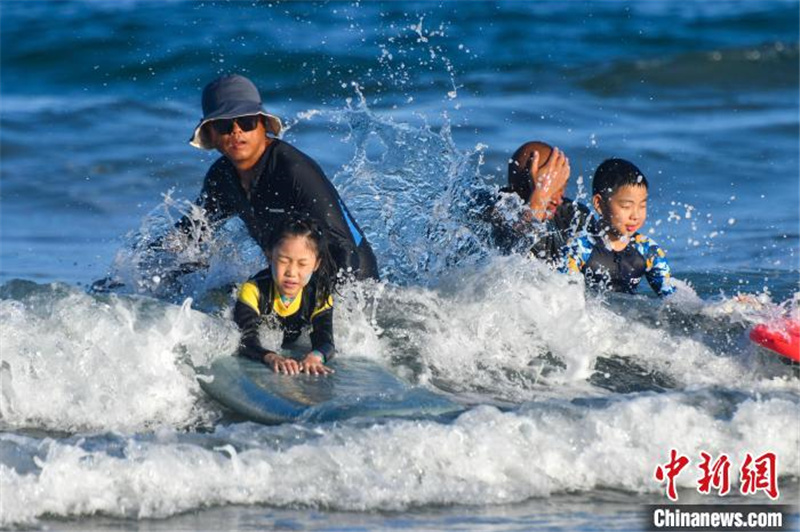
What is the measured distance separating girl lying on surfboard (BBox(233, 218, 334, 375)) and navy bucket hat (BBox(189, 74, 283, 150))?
622mm

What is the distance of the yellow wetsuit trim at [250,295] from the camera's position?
641 cm

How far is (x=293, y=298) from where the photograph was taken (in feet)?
21.3

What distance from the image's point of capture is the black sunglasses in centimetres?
658

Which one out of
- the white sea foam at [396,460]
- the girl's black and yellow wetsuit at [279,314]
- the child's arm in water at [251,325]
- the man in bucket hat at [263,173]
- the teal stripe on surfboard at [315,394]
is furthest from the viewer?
the man in bucket hat at [263,173]

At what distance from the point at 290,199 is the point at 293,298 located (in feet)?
1.64

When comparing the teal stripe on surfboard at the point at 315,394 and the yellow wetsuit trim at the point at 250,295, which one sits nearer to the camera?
the teal stripe on surfboard at the point at 315,394

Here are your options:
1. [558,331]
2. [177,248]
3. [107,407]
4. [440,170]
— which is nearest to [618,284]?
[558,331]

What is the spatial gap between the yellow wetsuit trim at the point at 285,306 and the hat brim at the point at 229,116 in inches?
32.4

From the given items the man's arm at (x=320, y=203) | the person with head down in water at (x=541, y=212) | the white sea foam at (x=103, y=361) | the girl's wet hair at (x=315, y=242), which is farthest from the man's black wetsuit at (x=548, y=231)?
the white sea foam at (x=103, y=361)

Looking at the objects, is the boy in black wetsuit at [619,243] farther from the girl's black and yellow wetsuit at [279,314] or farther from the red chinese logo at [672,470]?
the red chinese logo at [672,470]

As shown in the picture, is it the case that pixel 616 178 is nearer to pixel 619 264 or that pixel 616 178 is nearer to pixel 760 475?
pixel 619 264

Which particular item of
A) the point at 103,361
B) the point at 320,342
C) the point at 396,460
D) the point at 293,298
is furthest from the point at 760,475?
the point at 103,361

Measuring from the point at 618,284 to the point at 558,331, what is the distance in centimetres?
80

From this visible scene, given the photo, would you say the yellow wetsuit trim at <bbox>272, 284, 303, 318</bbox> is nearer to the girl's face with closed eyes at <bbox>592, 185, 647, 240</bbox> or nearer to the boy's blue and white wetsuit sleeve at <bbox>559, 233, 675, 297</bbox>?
the boy's blue and white wetsuit sleeve at <bbox>559, 233, 675, 297</bbox>
